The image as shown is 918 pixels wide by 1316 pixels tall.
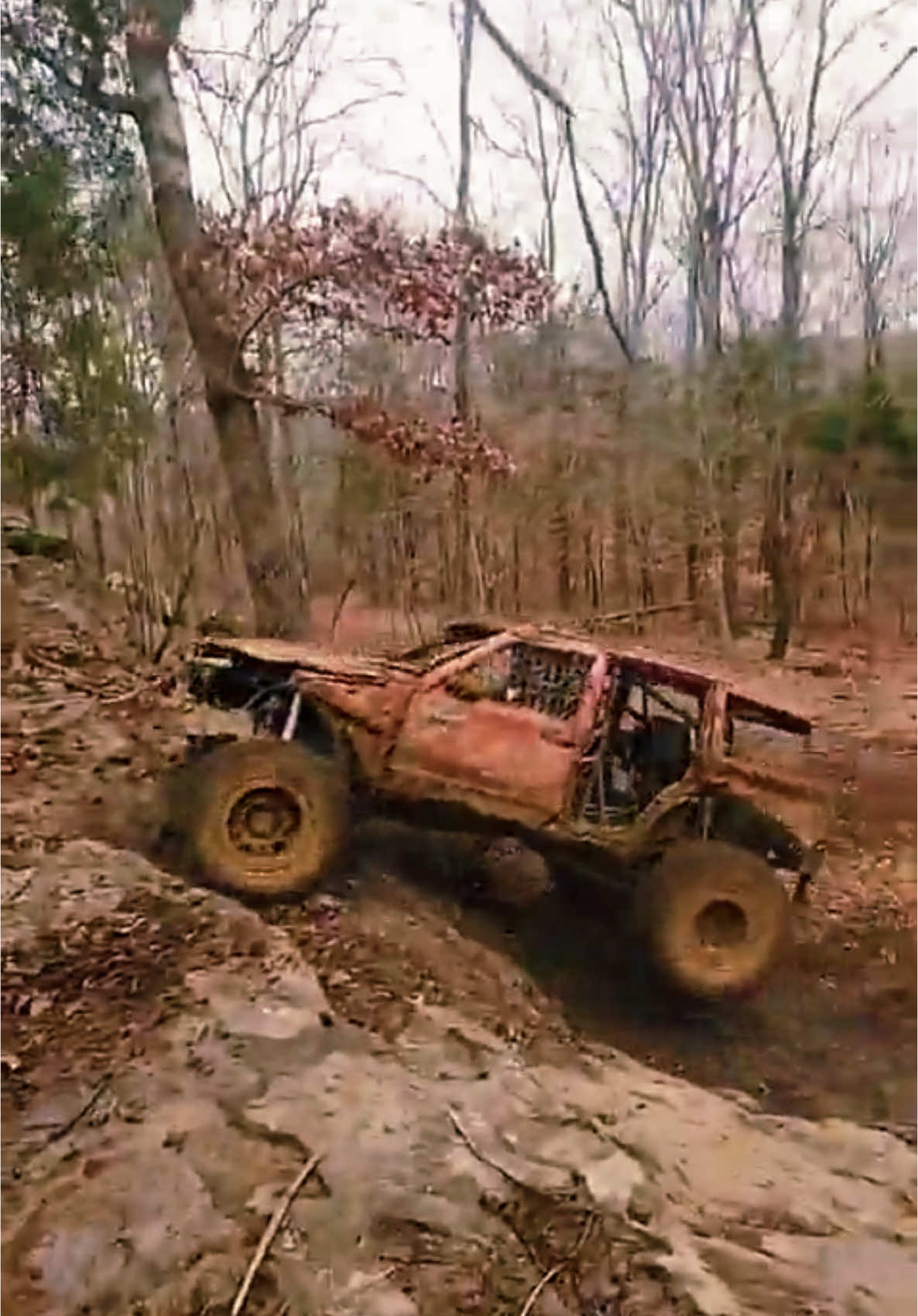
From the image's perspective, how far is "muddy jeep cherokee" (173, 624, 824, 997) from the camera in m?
1.29

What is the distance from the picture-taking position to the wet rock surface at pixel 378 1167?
1227mm

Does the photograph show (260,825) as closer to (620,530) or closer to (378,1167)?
(378,1167)

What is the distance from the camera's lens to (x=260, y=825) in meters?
1.32

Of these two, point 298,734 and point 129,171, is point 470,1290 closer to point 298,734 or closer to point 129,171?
point 298,734

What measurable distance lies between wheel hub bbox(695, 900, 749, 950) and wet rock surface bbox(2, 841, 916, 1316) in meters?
0.12

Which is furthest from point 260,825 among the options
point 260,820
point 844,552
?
point 844,552

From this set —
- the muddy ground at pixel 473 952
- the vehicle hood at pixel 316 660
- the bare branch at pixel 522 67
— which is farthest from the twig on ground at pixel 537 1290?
the bare branch at pixel 522 67

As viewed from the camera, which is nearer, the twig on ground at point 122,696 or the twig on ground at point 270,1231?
the twig on ground at point 270,1231

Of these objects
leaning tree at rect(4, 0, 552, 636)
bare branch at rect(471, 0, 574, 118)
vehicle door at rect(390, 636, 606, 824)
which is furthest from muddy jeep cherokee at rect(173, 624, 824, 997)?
bare branch at rect(471, 0, 574, 118)

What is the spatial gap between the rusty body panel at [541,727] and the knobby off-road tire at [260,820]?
0.15 ft

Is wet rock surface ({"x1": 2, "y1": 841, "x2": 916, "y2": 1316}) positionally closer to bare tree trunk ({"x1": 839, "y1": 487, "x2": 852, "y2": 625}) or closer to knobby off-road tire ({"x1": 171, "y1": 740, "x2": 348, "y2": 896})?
knobby off-road tire ({"x1": 171, "y1": 740, "x2": 348, "y2": 896})

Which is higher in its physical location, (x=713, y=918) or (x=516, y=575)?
(x=516, y=575)

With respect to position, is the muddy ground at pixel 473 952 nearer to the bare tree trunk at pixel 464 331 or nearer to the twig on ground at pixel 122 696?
the twig on ground at pixel 122 696

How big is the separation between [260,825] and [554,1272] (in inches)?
17.8
